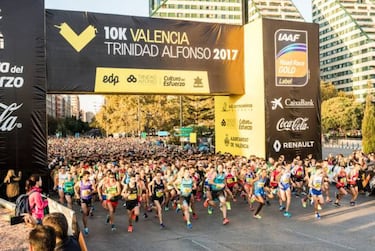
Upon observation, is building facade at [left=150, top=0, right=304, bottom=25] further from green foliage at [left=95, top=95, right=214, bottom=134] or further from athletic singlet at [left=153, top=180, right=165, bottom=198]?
athletic singlet at [left=153, top=180, right=165, bottom=198]

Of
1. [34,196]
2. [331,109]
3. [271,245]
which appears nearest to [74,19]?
[34,196]

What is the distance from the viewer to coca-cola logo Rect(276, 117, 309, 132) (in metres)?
19.6

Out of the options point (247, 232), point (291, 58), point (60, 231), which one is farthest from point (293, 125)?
point (60, 231)

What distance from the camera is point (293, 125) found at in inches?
789

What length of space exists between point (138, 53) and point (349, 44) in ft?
394

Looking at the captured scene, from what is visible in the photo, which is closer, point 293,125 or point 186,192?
point 186,192

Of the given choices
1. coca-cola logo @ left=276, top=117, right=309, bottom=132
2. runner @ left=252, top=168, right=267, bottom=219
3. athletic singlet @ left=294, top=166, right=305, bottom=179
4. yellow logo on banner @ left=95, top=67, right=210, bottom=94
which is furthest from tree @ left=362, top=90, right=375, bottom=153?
runner @ left=252, top=168, right=267, bottom=219

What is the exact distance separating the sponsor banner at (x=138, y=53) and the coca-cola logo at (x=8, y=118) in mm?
1905

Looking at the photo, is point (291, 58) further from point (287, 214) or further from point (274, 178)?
point (287, 214)

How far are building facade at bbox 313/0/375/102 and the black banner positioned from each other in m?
99.9

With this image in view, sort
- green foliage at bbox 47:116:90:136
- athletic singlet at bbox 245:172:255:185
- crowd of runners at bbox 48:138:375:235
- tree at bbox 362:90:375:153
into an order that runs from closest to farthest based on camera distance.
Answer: crowd of runners at bbox 48:138:375:235 → athletic singlet at bbox 245:172:255:185 → tree at bbox 362:90:375:153 → green foliage at bbox 47:116:90:136

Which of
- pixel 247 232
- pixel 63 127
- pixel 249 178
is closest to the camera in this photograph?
pixel 247 232

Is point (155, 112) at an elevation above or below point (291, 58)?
below

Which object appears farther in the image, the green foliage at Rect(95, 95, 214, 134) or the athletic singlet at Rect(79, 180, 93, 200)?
the green foliage at Rect(95, 95, 214, 134)
